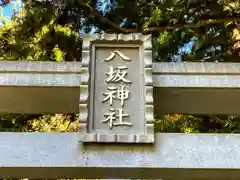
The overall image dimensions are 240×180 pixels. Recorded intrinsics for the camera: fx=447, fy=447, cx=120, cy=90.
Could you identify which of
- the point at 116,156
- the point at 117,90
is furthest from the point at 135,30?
the point at 116,156

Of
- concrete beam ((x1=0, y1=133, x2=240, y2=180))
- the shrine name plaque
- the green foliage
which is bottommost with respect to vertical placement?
concrete beam ((x1=0, y1=133, x2=240, y2=180))

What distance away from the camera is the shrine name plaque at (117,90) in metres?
2.74

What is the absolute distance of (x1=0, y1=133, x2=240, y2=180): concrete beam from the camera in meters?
2.66

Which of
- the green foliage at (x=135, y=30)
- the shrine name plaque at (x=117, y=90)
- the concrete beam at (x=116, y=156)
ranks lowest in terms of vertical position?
the concrete beam at (x=116, y=156)

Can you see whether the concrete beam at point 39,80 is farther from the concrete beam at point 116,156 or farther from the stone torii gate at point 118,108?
the concrete beam at point 116,156

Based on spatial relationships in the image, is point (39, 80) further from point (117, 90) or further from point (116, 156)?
point (116, 156)

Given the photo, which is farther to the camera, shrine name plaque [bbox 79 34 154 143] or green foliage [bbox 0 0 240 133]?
green foliage [bbox 0 0 240 133]

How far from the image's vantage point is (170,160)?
8.85 feet

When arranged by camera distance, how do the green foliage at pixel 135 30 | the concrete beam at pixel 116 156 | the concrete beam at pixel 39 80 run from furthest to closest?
1. the green foliage at pixel 135 30
2. the concrete beam at pixel 39 80
3. the concrete beam at pixel 116 156

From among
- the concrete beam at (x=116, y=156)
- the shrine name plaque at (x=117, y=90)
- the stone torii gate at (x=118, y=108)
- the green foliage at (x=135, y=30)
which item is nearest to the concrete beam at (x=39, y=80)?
the stone torii gate at (x=118, y=108)

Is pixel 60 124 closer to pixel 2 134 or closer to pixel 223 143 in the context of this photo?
pixel 2 134

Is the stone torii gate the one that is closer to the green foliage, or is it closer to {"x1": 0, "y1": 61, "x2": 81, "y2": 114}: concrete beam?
{"x1": 0, "y1": 61, "x2": 81, "y2": 114}: concrete beam

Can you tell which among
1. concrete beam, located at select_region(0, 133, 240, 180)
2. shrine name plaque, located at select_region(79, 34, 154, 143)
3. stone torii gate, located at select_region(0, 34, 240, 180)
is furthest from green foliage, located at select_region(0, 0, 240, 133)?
concrete beam, located at select_region(0, 133, 240, 180)

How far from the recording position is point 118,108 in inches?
111
